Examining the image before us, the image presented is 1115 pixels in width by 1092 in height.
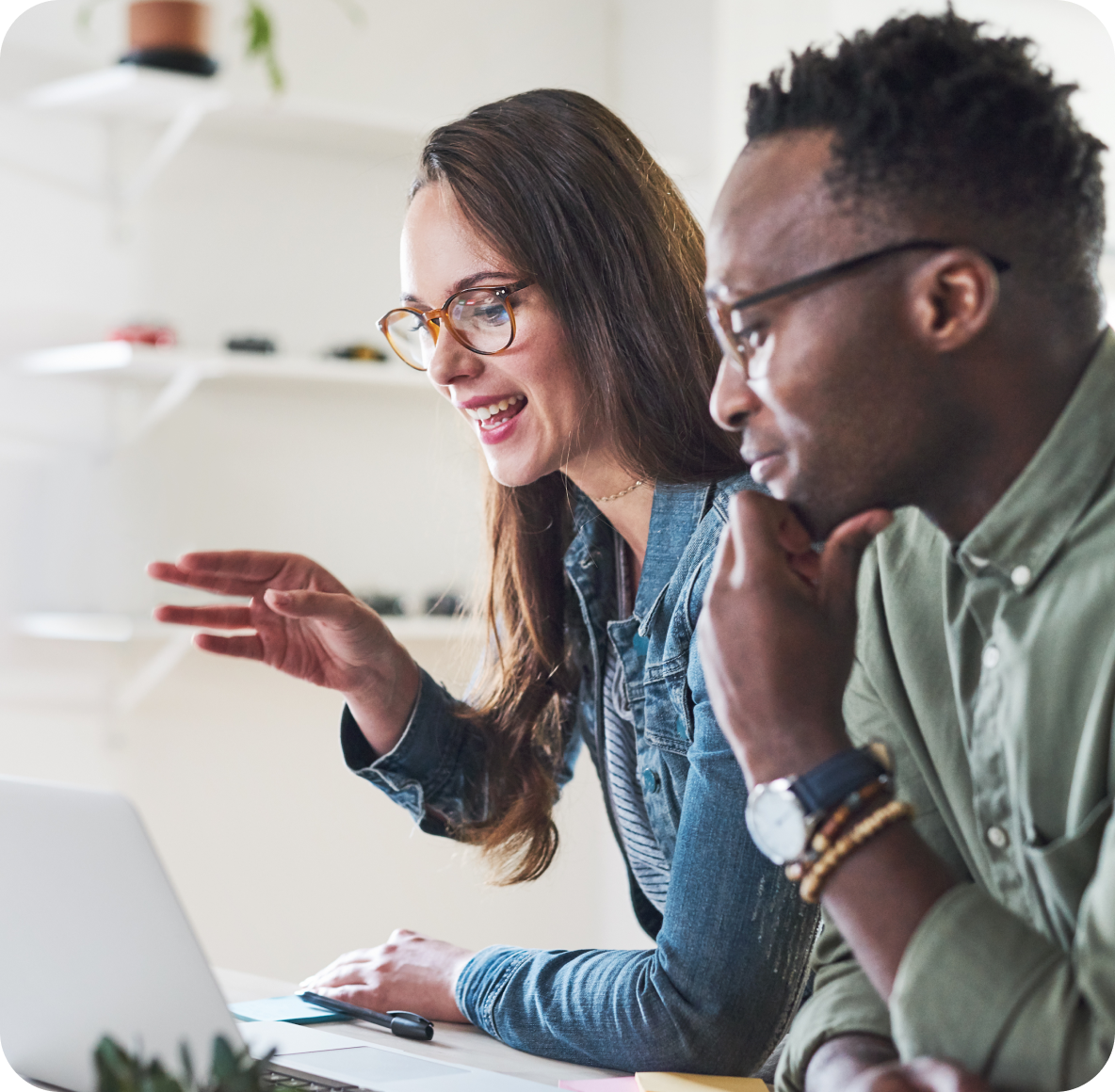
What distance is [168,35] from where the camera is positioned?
7.72 ft

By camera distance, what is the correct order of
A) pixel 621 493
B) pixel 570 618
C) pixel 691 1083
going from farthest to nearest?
pixel 570 618 → pixel 621 493 → pixel 691 1083

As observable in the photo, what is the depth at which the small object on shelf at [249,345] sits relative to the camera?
2500 mm

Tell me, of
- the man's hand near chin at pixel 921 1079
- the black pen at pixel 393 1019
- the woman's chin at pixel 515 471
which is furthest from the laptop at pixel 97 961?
the woman's chin at pixel 515 471

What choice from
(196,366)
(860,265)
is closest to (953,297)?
(860,265)

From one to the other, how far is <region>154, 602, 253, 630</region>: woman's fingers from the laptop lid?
1.54 feet

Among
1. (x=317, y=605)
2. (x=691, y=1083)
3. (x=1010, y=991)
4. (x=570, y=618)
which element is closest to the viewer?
(x=1010, y=991)

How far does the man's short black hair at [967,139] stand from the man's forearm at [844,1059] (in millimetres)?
426

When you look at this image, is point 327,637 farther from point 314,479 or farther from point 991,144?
point 314,479

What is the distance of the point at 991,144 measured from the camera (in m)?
0.72

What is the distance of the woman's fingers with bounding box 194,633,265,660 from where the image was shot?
1.30 metres

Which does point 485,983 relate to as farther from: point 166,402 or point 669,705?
point 166,402

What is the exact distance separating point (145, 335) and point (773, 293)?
1.87m

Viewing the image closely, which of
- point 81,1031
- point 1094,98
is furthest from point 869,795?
point 1094,98

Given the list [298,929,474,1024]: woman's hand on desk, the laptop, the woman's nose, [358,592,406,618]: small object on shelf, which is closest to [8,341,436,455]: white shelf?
[358,592,406,618]: small object on shelf
